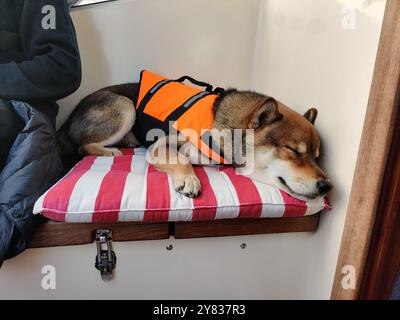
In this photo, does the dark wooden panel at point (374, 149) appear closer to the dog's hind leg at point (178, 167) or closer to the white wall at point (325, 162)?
the white wall at point (325, 162)

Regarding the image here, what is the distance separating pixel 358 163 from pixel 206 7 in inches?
41.9

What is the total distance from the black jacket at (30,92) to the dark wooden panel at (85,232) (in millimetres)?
42

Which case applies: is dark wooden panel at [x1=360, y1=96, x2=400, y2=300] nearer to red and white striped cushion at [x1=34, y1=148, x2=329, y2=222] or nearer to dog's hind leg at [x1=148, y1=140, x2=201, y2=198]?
red and white striped cushion at [x1=34, y1=148, x2=329, y2=222]

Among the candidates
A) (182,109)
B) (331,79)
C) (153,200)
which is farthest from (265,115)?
(153,200)

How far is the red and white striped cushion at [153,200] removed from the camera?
2.84 feet

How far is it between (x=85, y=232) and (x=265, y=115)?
676 millimetres

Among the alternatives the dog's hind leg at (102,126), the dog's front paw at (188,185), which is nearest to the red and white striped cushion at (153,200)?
the dog's front paw at (188,185)

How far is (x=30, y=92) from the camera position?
3.58 feet

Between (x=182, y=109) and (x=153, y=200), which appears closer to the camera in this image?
(x=153, y=200)

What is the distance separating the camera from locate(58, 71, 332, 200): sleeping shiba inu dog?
101cm

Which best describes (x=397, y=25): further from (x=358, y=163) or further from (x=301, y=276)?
(x=301, y=276)

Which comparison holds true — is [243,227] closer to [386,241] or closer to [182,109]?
[386,241]

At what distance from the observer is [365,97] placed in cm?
85
